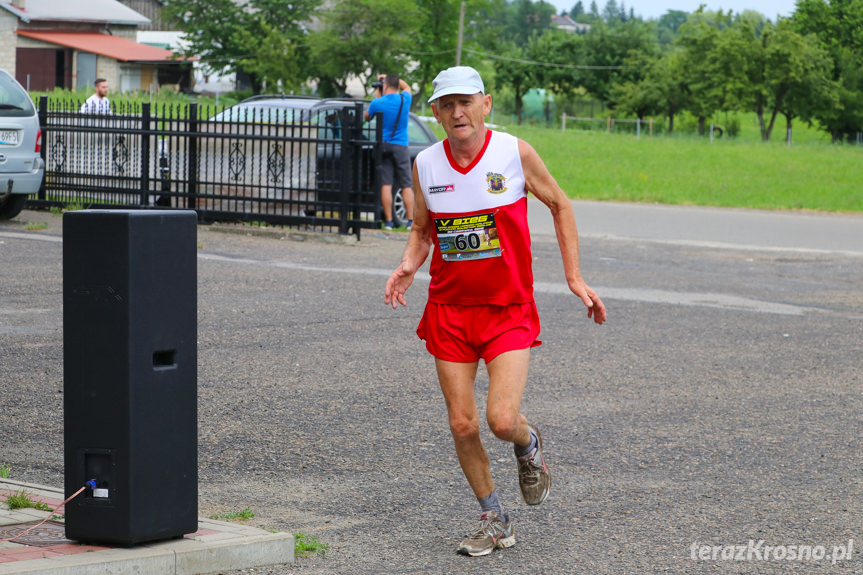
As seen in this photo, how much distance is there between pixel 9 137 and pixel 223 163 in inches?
105

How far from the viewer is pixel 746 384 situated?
8.12m

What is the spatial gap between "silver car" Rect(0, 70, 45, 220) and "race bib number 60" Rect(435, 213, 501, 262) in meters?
12.0

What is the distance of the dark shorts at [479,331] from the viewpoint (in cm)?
480

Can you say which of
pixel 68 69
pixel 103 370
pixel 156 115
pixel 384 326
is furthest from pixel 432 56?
pixel 103 370

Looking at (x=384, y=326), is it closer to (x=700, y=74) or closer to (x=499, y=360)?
(x=499, y=360)

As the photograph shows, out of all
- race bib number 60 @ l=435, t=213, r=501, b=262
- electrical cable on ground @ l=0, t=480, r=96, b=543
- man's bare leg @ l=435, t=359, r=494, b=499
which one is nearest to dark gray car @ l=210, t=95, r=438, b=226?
race bib number 60 @ l=435, t=213, r=501, b=262

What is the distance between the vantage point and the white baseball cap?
4703 millimetres

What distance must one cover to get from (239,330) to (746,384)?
147 inches

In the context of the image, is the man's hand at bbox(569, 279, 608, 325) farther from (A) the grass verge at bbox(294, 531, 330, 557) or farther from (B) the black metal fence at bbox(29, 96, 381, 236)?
(B) the black metal fence at bbox(29, 96, 381, 236)

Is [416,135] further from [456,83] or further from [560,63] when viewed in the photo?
[560,63]

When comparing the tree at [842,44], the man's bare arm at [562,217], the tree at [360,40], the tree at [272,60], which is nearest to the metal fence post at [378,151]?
the man's bare arm at [562,217]

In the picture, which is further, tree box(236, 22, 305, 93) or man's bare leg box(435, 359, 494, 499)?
tree box(236, 22, 305, 93)

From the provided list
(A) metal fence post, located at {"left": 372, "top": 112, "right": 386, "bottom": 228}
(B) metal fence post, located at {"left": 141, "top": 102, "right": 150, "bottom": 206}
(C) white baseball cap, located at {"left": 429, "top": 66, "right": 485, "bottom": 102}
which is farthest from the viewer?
(B) metal fence post, located at {"left": 141, "top": 102, "right": 150, "bottom": 206}

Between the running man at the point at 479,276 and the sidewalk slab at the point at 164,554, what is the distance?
2.82 ft
